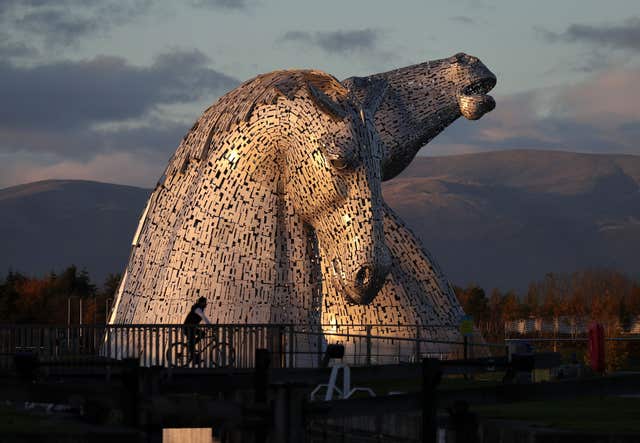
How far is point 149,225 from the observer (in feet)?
80.3

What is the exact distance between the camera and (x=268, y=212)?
22875 millimetres

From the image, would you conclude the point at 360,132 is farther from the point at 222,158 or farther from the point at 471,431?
the point at 471,431

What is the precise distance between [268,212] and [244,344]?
219 inches

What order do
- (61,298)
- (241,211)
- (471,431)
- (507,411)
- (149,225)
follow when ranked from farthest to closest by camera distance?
1. (61,298)
2. (149,225)
3. (241,211)
4. (507,411)
5. (471,431)

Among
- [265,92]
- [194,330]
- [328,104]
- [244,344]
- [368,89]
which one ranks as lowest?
[244,344]

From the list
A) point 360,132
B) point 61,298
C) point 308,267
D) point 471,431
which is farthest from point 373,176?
point 61,298

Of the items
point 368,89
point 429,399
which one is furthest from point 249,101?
point 429,399

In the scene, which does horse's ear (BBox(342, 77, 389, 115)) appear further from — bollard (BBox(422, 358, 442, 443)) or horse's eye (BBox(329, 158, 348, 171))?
bollard (BBox(422, 358, 442, 443))

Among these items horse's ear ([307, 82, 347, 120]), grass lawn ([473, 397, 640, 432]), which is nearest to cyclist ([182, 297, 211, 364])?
grass lawn ([473, 397, 640, 432])

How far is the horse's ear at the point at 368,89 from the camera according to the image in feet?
81.5

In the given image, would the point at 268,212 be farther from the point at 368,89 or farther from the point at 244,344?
the point at 244,344

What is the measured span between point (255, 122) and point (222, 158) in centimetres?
88

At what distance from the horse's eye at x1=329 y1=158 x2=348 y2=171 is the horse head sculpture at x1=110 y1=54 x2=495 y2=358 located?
23 mm

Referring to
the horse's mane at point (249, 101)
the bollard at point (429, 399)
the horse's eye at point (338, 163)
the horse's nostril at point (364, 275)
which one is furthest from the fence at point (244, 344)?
the bollard at point (429, 399)
